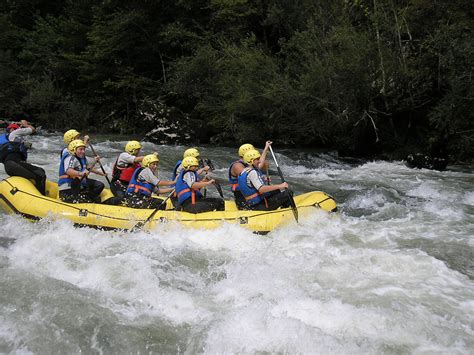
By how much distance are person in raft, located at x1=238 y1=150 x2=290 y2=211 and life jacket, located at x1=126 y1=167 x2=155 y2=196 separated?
1.30 metres

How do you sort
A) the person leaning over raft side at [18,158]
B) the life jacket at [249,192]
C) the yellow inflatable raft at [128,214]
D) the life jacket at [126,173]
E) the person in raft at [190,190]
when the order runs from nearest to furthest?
the yellow inflatable raft at [128,214] → the person in raft at [190,190] → the life jacket at [249,192] → the person leaning over raft side at [18,158] → the life jacket at [126,173]

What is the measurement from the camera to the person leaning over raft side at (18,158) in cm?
732

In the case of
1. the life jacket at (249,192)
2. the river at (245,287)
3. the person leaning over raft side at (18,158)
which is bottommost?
the river at (245,287)

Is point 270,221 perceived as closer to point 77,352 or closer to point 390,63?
point 77,352

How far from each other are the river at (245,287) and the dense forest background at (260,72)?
5.97 meters

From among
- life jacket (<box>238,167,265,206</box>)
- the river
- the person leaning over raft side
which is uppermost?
the person leaning over raft side

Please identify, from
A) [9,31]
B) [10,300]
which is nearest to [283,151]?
[10,300]

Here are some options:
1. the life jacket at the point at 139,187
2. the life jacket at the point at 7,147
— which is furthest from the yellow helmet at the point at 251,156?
the life jacket at the point at 7,147

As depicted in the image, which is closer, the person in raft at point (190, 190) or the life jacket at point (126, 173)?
the person in raft at point (190, 190)

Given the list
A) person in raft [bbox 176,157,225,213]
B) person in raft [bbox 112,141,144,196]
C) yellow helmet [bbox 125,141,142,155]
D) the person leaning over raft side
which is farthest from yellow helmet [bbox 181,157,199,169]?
the person leaning over raft side

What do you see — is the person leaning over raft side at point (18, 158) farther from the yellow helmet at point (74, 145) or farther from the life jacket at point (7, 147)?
the yellow helmet at point (74, 145)

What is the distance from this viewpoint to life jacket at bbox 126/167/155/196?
6.89 m

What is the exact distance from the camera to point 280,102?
13.9 m

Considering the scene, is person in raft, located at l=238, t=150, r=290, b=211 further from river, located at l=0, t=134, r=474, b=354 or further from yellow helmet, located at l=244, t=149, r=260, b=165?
river, located at l=0, t=134, r=474, b=354
